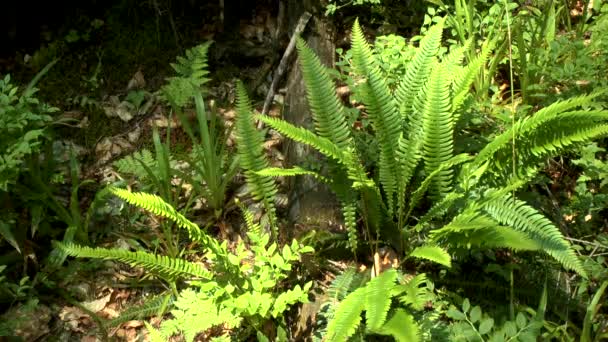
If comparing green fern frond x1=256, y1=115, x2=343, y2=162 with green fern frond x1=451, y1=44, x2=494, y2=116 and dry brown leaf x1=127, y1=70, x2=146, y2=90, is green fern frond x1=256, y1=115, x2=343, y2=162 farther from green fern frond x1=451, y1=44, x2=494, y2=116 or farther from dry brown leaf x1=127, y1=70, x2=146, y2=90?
dry brown leaf x1=127, y1=70, x2=146, y2=90

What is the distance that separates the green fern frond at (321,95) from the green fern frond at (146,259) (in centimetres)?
86

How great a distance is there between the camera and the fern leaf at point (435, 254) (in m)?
2.13

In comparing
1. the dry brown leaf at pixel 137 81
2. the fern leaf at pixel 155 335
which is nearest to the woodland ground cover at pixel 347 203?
the fern leaf at pixel 155 335

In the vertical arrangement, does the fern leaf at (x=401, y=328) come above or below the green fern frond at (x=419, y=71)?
below

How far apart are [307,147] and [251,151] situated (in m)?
0.39

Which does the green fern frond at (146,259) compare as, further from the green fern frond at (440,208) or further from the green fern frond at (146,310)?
the green fern frond at (440,208)

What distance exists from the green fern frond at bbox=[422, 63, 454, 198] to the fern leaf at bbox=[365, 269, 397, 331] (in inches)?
21.3

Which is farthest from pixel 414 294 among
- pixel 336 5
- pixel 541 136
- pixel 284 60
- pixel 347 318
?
pixel 336 5

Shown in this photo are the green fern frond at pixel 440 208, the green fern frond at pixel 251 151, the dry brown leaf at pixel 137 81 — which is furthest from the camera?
the dry brown leaf at pixel 137 81

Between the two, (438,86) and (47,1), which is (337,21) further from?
(47,1)

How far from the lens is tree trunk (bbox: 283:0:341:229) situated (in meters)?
2.76

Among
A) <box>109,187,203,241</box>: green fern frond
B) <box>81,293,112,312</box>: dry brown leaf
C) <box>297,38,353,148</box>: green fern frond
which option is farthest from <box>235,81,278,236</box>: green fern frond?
<box>81,293,112,312</box>: dry brown leaf

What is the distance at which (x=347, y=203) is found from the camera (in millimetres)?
2547

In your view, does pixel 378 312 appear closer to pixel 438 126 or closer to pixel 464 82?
pixel 438 126
